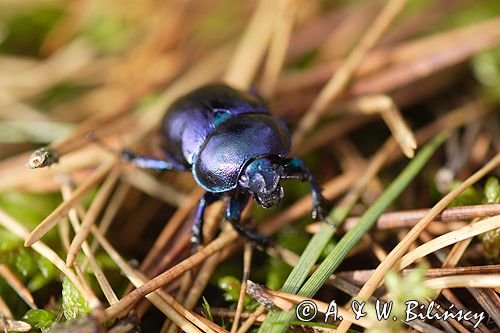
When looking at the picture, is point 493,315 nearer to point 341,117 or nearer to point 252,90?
point 341,117

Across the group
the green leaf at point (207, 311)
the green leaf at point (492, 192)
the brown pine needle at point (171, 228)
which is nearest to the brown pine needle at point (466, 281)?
the green leaf at point (492, 192)

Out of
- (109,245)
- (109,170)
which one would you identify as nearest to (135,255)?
(109,245)

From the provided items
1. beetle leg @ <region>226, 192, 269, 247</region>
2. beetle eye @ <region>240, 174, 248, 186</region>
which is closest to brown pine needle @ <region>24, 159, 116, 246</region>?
beetle leg @ <region>226, 192, 269, 247</region>

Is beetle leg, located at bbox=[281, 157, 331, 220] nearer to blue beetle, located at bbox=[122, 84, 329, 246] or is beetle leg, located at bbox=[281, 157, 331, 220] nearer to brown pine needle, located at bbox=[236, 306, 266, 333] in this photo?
blue beetle, located at bbox=[122, 84, 329, 246]

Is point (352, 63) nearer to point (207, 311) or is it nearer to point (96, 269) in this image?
point (207, 311)

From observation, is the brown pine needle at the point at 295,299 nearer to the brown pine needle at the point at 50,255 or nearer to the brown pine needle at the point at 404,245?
the brown pine needle at the point at 404,245

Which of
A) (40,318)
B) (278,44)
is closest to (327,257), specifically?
(40,318)

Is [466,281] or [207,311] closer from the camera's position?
[466,281]
